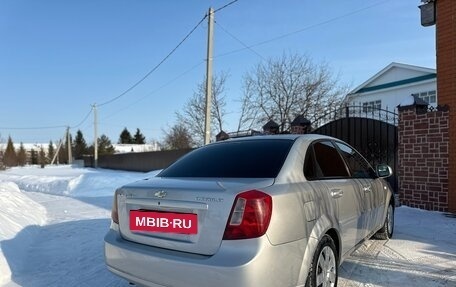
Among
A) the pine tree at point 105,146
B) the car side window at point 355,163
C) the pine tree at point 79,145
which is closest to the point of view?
the car side window at point 355,163

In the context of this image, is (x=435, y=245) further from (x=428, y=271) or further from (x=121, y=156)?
(x=121, y=156)

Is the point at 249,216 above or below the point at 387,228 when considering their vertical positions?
above

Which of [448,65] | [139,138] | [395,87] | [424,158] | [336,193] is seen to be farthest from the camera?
[139,138]

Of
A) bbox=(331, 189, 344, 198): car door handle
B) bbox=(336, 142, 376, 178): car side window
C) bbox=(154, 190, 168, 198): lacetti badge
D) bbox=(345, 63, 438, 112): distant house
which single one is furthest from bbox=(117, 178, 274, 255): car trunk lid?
bbox=(345, 63, 438, 112): distant house

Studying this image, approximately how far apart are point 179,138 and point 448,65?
31613 millimetres

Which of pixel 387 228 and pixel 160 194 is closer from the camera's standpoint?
pixel 160 194

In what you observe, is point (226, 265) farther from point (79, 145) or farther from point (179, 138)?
point (79, 145)

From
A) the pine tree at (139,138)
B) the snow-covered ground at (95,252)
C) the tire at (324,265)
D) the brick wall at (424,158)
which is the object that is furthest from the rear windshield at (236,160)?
the pine tree at (139,138)

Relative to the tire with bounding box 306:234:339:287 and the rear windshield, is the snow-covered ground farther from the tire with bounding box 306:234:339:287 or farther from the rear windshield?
the rear windshield

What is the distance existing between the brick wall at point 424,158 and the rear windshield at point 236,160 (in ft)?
18.1

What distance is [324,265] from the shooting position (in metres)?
3.45

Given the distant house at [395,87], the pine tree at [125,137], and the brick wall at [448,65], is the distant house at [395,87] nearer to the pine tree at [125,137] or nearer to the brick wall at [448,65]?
the brick wall at [448,65]

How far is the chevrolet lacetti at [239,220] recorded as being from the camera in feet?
9.14

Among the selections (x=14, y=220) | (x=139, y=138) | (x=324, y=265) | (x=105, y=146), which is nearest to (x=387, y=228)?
(x=324, y=265)
